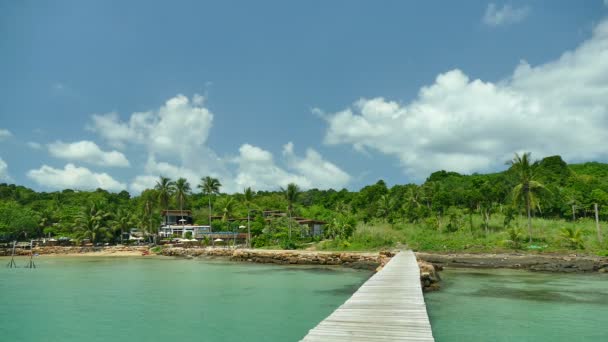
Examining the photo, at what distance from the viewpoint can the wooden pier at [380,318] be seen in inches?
286

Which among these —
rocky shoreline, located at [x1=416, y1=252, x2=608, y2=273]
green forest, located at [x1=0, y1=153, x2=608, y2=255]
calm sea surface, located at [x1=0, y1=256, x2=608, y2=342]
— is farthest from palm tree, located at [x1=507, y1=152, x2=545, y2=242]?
calm sea surface, located at [x1=0, y1=256, x2=608, y2=342]

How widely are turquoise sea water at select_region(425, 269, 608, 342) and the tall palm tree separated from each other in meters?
53.0

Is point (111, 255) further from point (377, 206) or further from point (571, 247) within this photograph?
point (571, 247)

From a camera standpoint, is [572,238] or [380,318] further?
[572,238]

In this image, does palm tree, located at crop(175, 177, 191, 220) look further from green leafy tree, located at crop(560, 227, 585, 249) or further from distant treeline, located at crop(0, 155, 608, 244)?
green leafy tree, located at crop(560, 227, 585, 249)

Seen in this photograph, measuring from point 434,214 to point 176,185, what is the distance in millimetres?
41703

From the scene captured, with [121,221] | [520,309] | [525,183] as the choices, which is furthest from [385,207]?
[520,309]

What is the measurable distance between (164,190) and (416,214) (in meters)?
40.4

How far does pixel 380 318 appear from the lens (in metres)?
8.50

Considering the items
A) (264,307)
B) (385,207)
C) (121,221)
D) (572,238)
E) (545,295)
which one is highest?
(385,207)

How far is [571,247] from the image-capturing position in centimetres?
3142

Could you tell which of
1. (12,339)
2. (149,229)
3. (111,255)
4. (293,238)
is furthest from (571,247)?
(149,229)

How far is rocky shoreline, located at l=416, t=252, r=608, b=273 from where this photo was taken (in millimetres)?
26047

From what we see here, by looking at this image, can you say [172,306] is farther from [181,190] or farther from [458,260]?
[181,190]
